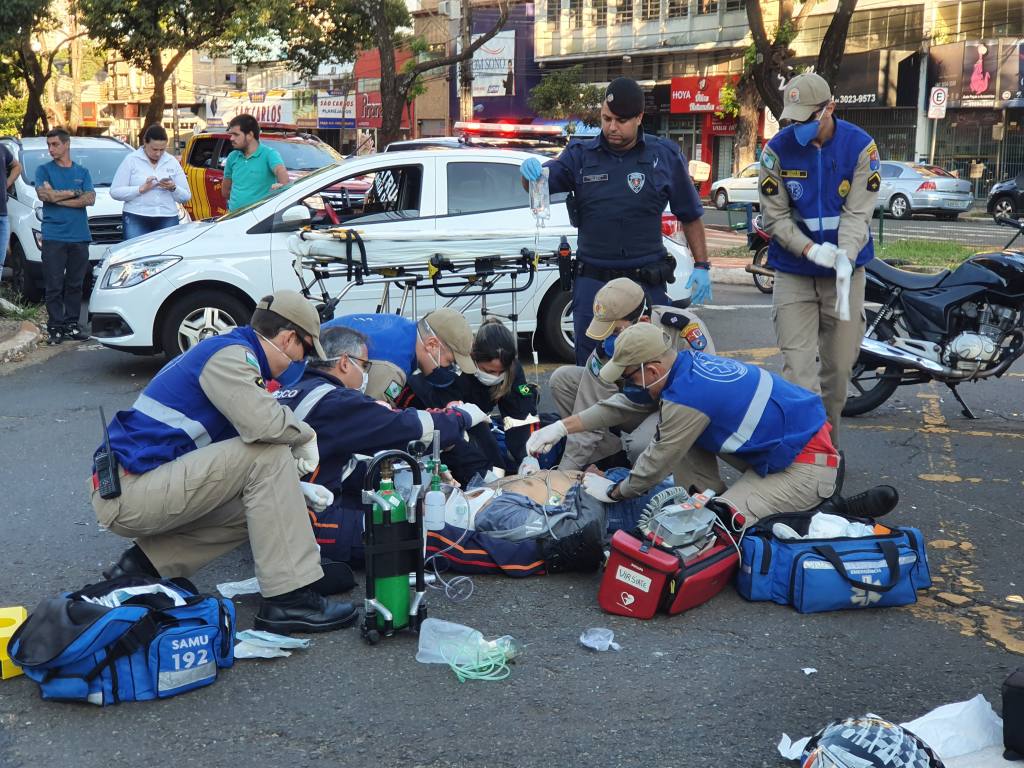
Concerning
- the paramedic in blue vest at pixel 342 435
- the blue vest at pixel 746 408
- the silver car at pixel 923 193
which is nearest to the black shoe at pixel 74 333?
the paramedic in blue vest at pixel 342 435

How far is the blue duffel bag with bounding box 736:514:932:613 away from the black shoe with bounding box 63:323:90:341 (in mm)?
7732

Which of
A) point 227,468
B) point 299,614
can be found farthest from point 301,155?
point 299,614

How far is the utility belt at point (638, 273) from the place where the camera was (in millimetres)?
6387

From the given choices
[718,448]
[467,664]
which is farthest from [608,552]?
[467,664]

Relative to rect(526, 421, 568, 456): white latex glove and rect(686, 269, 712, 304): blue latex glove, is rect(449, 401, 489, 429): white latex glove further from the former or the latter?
rect(686, 269, 712, 304): blue latex glove

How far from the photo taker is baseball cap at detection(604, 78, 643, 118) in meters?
6.16

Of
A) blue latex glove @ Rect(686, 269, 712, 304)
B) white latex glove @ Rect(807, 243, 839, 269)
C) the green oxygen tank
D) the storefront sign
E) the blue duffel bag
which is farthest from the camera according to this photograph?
the storefront sign

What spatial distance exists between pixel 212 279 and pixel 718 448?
4824mm

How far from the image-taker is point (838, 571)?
4539 mm

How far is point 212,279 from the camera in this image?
28.3ft

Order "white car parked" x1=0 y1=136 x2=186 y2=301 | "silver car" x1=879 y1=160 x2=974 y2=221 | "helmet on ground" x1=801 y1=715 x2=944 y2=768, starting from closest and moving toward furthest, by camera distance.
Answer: "helmet on ground" x1=801 y1=715 x2=944 y2=768
"white car parked" x1=0 y1=136 x2=186 y2=301
"silver car" x1=879 y1=160 x2=974 y2=221

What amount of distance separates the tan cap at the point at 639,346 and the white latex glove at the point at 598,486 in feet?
2.04

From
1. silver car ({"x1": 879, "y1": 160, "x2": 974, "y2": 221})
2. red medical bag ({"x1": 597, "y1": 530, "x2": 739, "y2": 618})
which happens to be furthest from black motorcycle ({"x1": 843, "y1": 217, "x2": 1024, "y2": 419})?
silver car ({"x1": 879, "y1": 160, "x2": 974, "y2": 221})

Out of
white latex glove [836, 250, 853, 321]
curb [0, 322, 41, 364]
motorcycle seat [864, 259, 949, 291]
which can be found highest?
white latex glove [836, 250, 853, 321]
